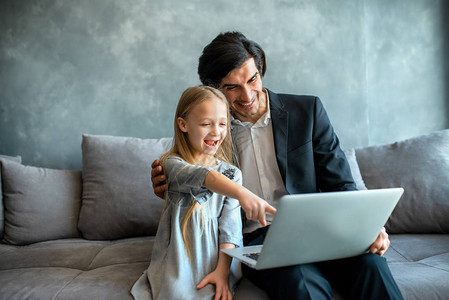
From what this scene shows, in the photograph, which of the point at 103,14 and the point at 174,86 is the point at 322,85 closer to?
the point at 174,86

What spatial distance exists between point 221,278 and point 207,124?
469mm

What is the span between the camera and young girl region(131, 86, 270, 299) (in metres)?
1.15

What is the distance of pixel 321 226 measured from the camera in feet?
3.14

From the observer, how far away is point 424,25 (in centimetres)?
245

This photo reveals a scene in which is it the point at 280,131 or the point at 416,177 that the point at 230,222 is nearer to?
the point at 280,131

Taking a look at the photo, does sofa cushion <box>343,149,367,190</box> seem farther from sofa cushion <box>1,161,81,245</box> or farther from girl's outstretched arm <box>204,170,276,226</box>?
sofa cushion <box>1,161,81,245</box>

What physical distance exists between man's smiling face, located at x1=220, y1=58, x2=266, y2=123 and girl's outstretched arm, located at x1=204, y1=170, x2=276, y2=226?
435mm

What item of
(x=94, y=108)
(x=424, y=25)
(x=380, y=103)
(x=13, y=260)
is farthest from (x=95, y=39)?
(x=424, y=25)

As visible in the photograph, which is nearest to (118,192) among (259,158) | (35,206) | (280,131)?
(35,206)

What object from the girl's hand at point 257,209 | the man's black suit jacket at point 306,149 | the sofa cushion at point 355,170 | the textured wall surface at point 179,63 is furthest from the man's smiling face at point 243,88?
the textured wall surface at point 179,63

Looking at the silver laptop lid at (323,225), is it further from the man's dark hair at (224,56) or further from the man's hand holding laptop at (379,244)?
the man's dark hair at (224,56)

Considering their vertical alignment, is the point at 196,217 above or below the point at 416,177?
above

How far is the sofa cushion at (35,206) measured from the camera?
1.78 meters

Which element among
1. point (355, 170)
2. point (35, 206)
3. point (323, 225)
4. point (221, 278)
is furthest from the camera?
point (355, 170)
